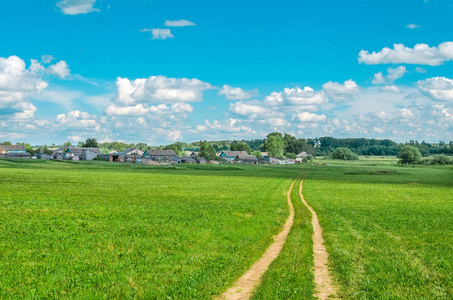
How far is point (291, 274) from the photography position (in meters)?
13.6

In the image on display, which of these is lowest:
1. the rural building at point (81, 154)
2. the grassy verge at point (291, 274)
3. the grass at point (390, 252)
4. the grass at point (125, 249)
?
the grass at point (390, 252)

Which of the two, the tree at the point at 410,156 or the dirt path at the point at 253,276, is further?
the tree at the point at 410,156

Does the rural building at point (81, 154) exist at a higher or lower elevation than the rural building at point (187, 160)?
higher

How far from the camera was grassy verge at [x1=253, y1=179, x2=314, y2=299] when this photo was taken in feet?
38.5

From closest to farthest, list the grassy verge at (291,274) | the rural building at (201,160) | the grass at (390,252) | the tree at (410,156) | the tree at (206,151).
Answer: the grassy verge at (291,274) → the grass at (390,252) → the tree at (410,156) → the rural building at (201,160) → the tree at (206,151)

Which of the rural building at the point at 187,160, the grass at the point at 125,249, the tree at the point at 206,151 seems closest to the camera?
the grass at the point at 125,249

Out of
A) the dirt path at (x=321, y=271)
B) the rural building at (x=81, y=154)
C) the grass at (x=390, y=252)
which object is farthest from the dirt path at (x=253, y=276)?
the rural building at (x=81, y=154)

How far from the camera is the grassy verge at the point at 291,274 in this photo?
11734 millimetres

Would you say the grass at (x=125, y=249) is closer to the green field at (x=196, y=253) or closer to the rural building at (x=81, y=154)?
the green field at (x=196, y=253)

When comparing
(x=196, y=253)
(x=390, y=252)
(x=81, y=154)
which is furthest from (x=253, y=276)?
(x=81, y=154)

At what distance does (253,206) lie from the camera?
33031 mm

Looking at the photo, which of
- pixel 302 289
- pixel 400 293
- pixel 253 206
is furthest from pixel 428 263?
pixel 253 206

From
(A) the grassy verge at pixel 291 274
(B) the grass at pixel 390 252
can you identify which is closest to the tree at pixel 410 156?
(B) the grass at pixel 390 252

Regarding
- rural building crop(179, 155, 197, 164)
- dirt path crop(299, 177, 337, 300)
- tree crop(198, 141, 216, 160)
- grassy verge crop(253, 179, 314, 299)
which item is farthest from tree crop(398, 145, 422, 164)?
grassy verge crop(253, 179, 314, 299)
